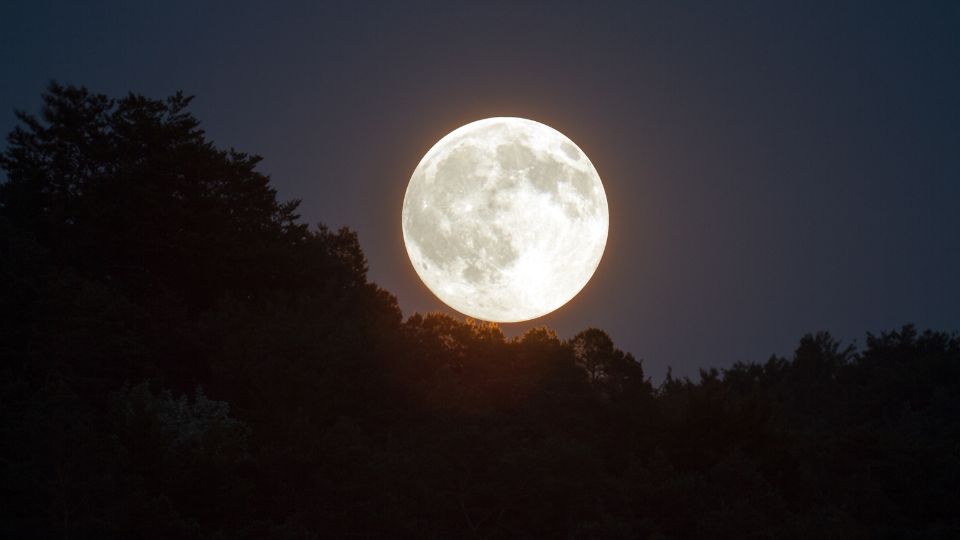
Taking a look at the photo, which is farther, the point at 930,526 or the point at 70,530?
the point at 930,526

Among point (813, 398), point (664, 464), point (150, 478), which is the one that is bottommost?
point (150, 478)

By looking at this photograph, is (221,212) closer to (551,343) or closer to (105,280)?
(105,280)

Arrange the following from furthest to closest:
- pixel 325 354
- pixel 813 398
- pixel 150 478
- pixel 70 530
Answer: pixel 813 398
pixel 325 354
pixel 150 478
pixel 70 530

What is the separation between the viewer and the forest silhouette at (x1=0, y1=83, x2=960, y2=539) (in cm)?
2753

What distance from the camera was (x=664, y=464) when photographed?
38.2m

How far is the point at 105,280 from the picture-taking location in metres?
40.2

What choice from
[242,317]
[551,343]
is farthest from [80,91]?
[551,343]

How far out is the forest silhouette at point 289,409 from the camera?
27.5 metres

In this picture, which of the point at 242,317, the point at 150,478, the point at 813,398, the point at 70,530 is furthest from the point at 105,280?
the point at 813,398

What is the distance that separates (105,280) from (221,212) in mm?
6524

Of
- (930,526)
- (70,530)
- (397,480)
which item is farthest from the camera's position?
(930,526)

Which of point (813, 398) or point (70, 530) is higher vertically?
point (813, 398)

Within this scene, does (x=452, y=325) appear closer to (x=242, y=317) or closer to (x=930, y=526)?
(x=242, y=317)

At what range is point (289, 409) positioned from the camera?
114 feet
